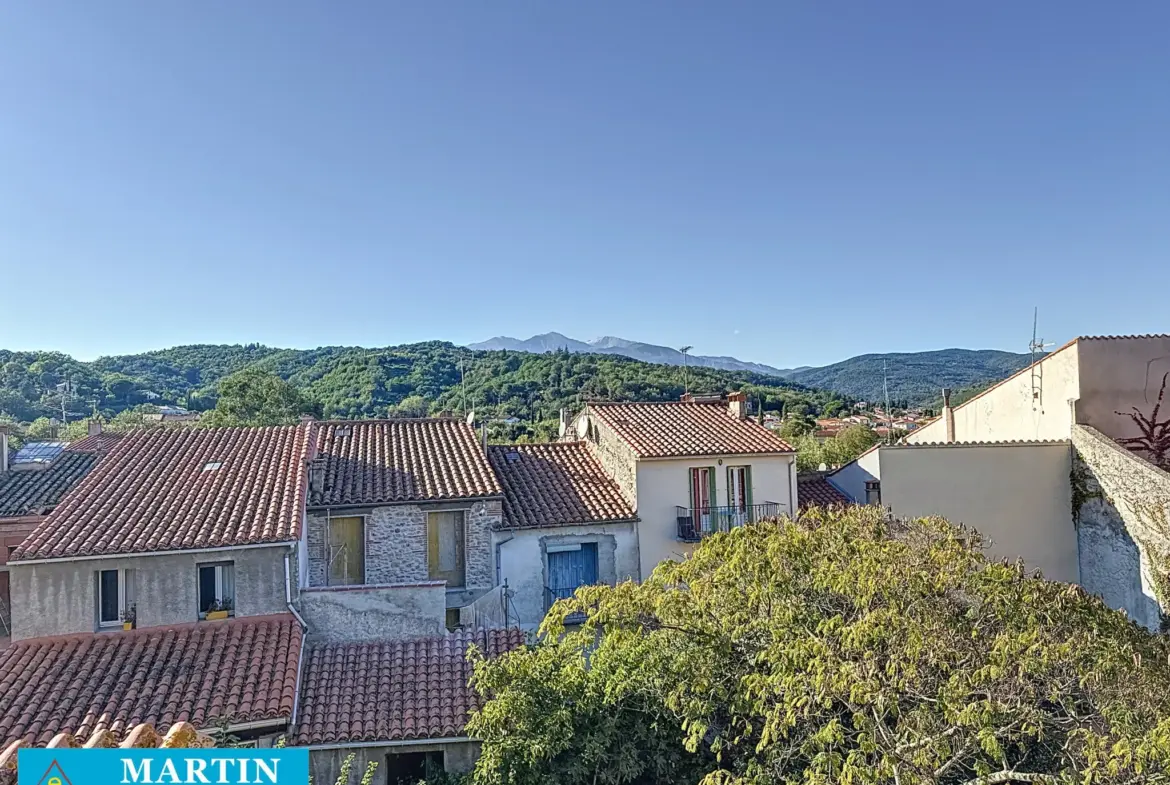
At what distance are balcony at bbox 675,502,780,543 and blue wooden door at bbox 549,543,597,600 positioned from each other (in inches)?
102

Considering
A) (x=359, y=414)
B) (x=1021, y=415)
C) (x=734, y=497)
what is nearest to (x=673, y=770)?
(x=734, y=497)

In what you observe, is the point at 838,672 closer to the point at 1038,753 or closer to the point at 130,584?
the point at 1038,753

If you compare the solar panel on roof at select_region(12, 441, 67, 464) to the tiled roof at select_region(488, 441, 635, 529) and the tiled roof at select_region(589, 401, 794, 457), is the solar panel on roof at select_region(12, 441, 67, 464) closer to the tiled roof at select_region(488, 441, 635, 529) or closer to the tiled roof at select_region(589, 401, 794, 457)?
the tiled roof at select_region(488, 441, 635, 529)

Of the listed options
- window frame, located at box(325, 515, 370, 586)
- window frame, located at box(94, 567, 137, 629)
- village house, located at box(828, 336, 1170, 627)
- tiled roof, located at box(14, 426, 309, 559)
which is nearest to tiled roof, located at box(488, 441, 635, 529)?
window frame, located at box(325, 515, 370, 586)

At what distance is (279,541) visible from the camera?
1390 cm

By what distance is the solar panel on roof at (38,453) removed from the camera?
21006 mm

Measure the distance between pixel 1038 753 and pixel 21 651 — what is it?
17428 mm

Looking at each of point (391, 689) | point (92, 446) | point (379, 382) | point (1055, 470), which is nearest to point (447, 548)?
point (391, 689)

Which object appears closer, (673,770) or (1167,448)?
(673,770)

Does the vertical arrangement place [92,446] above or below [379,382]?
below

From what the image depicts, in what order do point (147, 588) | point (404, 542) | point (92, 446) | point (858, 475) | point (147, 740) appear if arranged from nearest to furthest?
point (147, 740), point (147, 588), point (404, 542), point (858, 475), point (92, 446)

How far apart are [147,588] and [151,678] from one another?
6.91 ft

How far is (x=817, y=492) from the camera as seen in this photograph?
22172 mm

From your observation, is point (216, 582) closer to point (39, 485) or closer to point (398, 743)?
point (398, 743)
